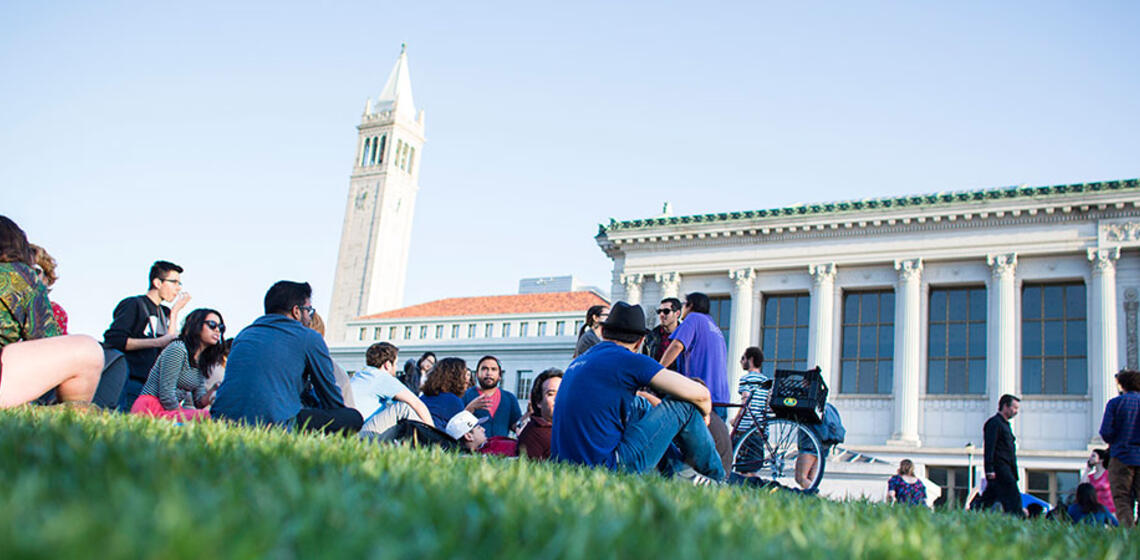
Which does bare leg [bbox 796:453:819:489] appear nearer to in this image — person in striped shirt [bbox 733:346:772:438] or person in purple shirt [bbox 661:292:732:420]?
person in striped shirt [bbox 733:346:772:438]

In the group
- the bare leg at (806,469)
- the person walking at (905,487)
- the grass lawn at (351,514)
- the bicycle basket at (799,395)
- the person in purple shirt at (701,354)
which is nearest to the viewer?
the grass lawn at (351,514)

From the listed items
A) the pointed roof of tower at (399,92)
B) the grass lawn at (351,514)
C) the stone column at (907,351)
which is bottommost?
the grass lawn at (351,514)

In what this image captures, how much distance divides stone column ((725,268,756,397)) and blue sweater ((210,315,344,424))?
34.0 metres

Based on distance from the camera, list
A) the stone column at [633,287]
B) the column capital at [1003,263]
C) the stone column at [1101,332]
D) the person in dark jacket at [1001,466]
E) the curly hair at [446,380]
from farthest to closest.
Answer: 1. the stone column at [633,287]
2. the column capital at [1003,263]
3. the stone column at [1101,332]
4. the person in dark jacket at [1001,466]
5. the curly hair at [446,380]

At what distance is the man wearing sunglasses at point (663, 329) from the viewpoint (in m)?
10.4

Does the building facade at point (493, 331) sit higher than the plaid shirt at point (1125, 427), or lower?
higher

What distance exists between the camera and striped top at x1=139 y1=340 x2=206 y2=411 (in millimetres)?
8469

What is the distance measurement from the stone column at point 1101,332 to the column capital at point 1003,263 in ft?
8.55

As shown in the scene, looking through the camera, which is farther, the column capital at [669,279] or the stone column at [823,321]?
the column capital at [669,279]

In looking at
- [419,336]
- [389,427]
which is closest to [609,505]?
[389,427]

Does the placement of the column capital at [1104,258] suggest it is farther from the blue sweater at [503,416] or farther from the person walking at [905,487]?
the blue sweater at [503,416]

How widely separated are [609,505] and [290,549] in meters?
1.00

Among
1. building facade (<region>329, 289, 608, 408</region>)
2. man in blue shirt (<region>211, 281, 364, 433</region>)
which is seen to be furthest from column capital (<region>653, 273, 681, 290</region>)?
man in blue shirt (<region>211, 281, 364, 433</region>)

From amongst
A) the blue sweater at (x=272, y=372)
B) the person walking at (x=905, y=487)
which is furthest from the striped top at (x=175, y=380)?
the person walking at (x=905, y=487)
